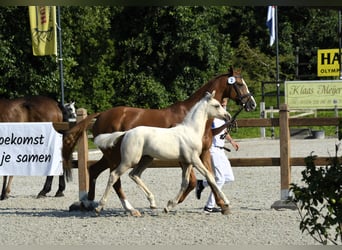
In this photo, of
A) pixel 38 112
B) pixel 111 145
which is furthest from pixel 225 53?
pixel 111 145

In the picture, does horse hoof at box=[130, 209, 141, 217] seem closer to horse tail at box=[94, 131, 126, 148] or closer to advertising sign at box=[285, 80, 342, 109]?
horse tail at box=[94, 131, 126, 148]

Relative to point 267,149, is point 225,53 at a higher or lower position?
higher

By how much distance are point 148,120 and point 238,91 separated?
1.36 meters

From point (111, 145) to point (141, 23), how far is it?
25.9 m

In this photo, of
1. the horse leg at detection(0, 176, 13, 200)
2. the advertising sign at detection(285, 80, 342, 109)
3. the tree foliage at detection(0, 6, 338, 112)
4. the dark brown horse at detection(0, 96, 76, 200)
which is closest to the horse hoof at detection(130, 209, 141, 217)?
the horse leg at detection(0, 176, 13, 200)

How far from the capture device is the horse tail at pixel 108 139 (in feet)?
35.1

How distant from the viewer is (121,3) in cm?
396

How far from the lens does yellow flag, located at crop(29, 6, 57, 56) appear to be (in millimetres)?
24250

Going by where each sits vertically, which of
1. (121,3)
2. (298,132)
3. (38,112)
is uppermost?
(121,3)

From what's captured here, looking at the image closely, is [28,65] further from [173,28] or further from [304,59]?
[304,59]

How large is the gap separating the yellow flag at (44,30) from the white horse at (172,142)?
14.0 metres

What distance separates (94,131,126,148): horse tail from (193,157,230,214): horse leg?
1.06 meters

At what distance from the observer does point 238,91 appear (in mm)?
11500

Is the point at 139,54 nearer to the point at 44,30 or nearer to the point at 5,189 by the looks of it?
the point at 44,30
